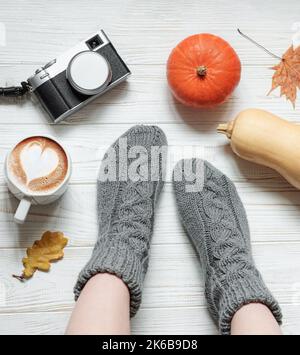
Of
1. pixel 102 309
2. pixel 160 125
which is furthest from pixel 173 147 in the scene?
pixel 102 309

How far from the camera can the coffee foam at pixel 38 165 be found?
37.7 inches

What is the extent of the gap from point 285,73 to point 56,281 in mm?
665

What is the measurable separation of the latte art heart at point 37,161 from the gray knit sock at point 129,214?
5.6 inches

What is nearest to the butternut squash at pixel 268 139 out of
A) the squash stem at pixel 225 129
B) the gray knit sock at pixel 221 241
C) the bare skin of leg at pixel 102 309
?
the squash stem at pixel 225 129

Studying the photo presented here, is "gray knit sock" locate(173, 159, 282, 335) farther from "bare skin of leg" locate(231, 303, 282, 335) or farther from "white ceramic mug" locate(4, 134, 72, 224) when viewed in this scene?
"white ceramic mug" locate(4, 134, 72, 224)

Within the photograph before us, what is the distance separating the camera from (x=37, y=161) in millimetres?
967

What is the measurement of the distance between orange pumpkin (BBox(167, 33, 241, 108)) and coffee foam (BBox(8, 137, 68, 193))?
0.90 ft

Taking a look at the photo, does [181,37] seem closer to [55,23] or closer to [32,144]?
[55,23]

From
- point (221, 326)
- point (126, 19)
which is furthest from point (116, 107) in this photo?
point (221, 326)

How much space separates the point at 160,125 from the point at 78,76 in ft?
0.67

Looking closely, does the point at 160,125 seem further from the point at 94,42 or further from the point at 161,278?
the point at 161,278

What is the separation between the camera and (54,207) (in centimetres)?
107

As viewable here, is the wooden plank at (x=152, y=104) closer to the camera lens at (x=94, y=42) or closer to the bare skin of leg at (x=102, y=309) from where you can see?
the camera lens at (x=94, y=42)

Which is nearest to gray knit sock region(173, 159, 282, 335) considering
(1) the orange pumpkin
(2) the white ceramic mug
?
(1) the orange pumpkin
